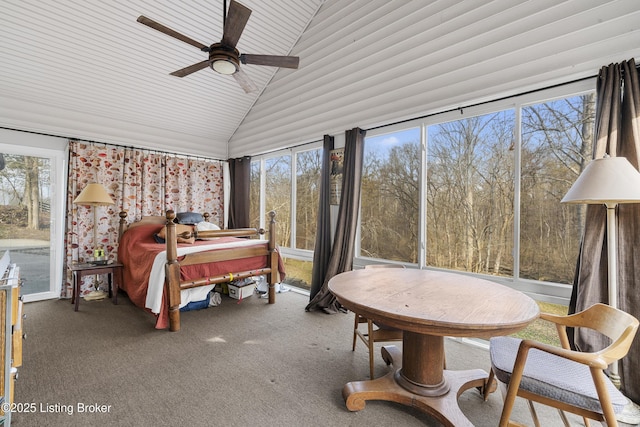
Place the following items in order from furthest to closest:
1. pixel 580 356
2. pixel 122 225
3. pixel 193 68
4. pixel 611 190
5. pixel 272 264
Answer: pixel 122 225
pixel 272 264
pixel 193 68
pixel 611 190
pixel 580 356

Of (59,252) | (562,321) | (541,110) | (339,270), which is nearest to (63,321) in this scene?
(59,252)

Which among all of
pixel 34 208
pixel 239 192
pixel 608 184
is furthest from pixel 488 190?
pixel 34 208

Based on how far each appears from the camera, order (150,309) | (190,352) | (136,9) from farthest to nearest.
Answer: (136,9)
(150,309)
(190,352)

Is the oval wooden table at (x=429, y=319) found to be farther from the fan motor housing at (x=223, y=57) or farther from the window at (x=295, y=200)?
the window at (x=295, y=200)

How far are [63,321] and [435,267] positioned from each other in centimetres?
410

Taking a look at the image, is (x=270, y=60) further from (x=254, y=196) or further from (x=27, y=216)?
(x=27, y=216)

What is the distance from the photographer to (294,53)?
435cm

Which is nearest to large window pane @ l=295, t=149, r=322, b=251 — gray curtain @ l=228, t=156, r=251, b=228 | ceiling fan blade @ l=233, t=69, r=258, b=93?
gray curtain @ l=228, t=156, r=251, b=228

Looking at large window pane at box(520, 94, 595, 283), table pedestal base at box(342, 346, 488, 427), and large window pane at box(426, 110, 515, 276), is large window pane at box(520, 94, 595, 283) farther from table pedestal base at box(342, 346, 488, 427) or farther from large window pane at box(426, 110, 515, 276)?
table pedestal base at box(342, 346, 488, 427)

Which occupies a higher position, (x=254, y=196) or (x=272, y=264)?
(x=254, y=196)

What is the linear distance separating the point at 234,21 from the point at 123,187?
3.54 meters

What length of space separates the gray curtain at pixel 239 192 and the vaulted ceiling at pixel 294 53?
52cm

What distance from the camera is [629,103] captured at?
6.44 feet

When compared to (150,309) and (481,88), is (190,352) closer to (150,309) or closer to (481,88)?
(150,309)
